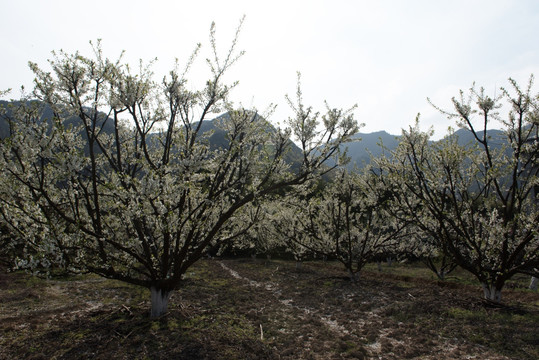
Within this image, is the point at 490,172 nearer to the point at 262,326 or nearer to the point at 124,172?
the point at 262,326

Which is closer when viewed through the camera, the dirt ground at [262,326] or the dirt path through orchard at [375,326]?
the dirt ground at [262,326]

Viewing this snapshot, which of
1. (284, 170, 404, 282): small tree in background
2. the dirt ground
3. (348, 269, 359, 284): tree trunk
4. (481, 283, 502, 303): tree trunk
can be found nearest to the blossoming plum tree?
(481, 283, 502, 303): tree trunk

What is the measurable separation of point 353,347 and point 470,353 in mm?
2648

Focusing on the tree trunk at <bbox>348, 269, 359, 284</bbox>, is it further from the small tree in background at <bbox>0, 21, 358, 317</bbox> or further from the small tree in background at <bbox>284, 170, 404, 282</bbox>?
the small tree in background at <bbox>0, 21, 358, 317</bbox>

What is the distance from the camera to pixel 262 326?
361 inches

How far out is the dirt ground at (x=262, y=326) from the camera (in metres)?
6.99

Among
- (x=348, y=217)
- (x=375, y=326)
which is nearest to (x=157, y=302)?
(x=375, y=326)

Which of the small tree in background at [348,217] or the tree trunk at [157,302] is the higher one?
the small tree in background at [348,217]

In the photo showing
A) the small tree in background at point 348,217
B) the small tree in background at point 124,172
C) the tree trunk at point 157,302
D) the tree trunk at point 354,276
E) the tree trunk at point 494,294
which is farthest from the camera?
the tree trunk at point 354,276

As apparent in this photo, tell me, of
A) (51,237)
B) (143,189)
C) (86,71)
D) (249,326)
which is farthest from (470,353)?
(86,71)

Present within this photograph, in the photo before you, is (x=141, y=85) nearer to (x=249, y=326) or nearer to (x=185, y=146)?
(x=185, y=146)

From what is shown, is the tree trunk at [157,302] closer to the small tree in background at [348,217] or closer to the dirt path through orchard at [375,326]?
the dirt path through orchard at [375,326]

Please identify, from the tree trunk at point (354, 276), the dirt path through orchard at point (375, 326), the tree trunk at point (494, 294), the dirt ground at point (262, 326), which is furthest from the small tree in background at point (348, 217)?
the tree trunk at point (494, 294)

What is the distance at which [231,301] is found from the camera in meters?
12.4
